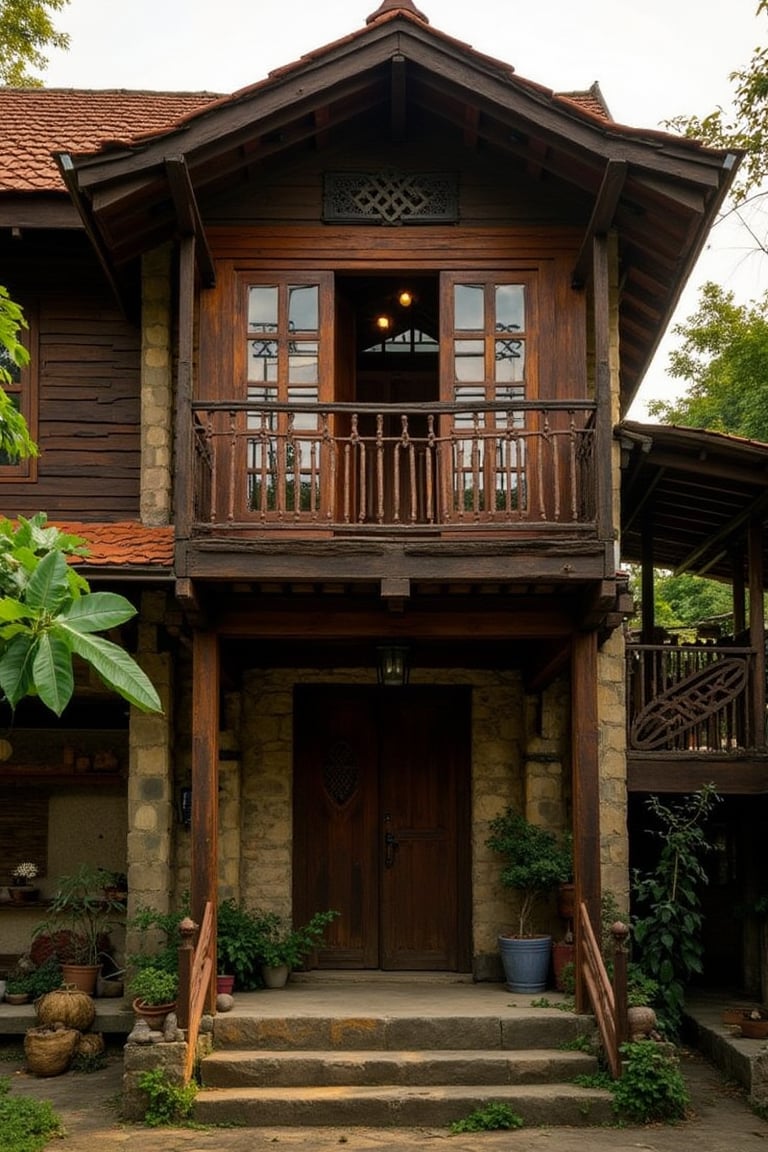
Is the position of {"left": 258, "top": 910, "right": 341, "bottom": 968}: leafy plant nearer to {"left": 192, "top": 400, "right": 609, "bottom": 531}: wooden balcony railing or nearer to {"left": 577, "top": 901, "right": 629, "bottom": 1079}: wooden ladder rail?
{"left": 577, "top": 901, "right": 629, "bottom": 1079}: wooden ladder rail

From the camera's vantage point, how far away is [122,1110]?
8367mm

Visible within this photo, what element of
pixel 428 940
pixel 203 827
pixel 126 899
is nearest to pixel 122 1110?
pixel 203 827

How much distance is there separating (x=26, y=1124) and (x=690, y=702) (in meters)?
6.15

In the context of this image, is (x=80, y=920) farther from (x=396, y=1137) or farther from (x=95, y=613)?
(x=95, y=613)

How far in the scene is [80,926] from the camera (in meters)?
11.1

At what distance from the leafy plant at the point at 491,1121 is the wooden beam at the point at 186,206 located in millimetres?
6407

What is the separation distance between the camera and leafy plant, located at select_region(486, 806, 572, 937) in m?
10.3

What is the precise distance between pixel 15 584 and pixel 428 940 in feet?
26.7

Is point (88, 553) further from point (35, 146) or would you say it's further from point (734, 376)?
point (734, 376)

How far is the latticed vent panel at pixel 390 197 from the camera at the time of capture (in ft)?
34.4

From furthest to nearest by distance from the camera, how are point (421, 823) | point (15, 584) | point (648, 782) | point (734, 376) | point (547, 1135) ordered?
point (734, 376) < point (421, 823) < point (648, 782) < point (547, 1135) < point (15, 584)

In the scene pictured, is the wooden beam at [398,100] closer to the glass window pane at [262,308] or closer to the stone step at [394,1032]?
the glass window pane at [262,308]

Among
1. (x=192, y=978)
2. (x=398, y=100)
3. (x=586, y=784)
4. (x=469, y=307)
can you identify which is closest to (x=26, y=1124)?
(x=192, y=978)

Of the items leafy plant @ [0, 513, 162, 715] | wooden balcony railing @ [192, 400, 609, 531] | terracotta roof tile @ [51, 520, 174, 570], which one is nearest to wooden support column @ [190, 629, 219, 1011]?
terracotta roof tile @ [51, 520, 174, 570]
